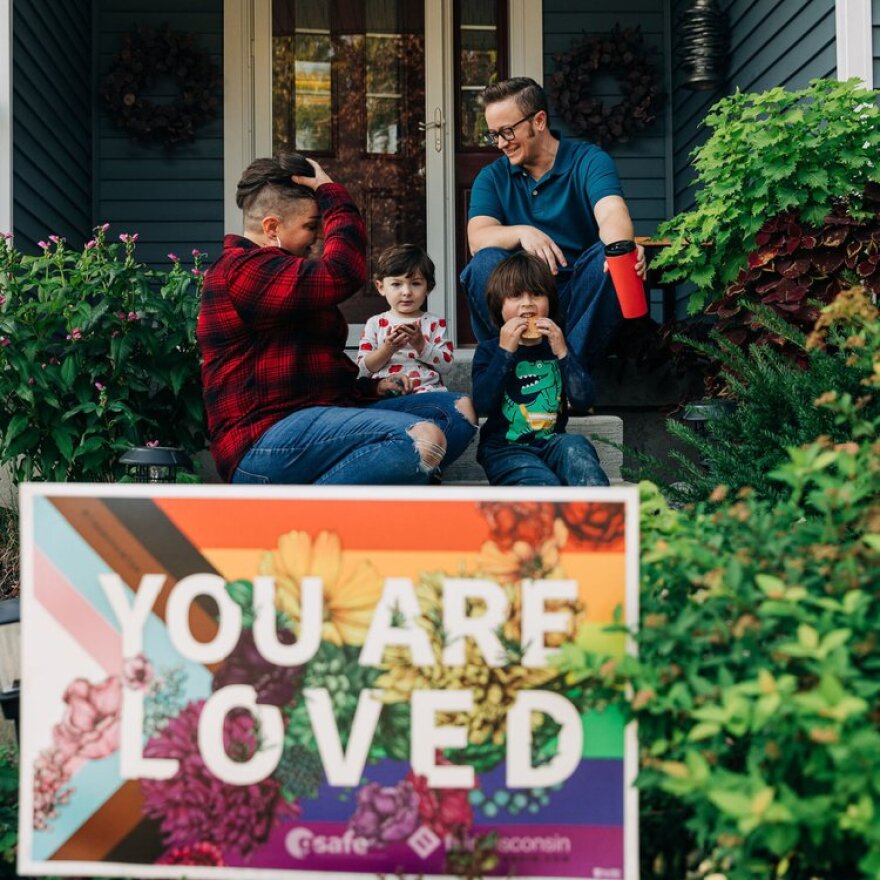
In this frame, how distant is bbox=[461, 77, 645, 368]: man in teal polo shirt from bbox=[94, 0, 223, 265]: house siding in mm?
2575

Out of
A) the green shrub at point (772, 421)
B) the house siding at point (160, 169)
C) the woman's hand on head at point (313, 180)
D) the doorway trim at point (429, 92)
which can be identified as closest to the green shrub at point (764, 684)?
the green shrub at point (772, 421)

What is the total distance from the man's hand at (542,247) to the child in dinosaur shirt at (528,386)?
0.20m

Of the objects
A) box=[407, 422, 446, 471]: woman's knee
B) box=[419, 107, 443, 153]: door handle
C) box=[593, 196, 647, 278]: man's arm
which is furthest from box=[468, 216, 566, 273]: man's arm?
box=[419, 107, 443, 153]: door handle

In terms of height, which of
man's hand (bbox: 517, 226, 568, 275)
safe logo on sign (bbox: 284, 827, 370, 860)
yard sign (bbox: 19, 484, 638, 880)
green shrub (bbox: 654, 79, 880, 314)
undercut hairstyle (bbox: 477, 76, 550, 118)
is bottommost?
safe logo on sign (bbox: 284, 827, 370, 860)

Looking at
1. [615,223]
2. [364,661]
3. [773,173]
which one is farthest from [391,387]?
[364,661]

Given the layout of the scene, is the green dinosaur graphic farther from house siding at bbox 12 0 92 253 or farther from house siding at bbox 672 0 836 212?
house siding at bbox 12 0 92 253

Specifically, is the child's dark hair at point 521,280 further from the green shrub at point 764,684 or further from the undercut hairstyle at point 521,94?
the green shrub at point 764,684

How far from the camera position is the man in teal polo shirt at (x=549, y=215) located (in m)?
2.97

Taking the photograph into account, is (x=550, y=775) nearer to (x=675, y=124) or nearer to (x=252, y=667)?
(x=252, y=667)

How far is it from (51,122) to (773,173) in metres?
3.20

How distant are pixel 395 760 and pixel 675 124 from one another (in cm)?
491

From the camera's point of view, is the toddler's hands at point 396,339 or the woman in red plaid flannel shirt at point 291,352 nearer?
the woman in red plaid flannel shirt at point 291,352

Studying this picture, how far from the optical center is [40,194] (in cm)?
445

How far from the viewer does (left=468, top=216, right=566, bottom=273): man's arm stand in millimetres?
2977
